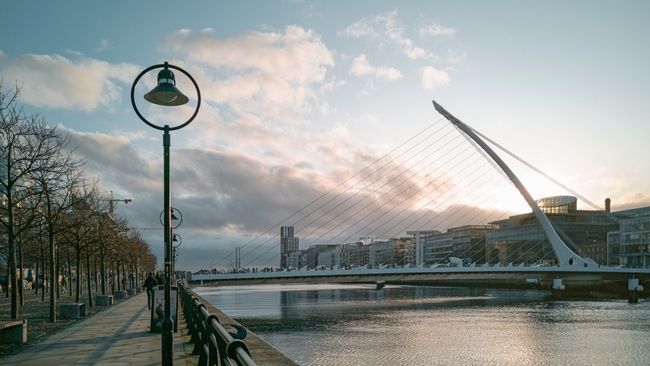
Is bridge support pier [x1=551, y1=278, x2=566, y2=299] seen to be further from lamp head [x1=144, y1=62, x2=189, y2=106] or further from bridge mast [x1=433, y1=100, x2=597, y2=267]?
lamp head [x1=144, y1=62, x2=189, y2=106]

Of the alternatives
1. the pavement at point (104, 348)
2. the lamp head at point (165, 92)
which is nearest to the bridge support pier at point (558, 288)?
the pavement at point (104, 348)

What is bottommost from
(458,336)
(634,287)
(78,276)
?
(634,287)

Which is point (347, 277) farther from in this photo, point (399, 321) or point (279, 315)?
point (399, 321)

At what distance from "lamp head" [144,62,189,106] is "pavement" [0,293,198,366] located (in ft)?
18.4

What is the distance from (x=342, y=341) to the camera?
33.9 m

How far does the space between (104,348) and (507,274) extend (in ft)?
226

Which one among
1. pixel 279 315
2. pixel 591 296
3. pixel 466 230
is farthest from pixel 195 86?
pixel 466 230

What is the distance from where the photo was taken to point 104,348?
50.4 ft

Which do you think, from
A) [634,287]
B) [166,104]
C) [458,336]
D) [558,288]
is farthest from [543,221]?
[166,104]

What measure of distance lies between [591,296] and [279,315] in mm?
59887

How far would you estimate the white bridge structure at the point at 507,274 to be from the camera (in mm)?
66188

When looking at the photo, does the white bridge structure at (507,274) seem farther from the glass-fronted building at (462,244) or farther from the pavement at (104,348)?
the glass-fronted building at (462,244)

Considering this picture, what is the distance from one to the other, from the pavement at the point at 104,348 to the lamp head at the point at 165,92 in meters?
5.62

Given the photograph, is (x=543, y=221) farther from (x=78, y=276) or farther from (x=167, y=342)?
(x=167, y=342)
